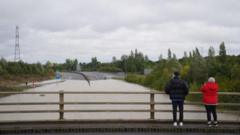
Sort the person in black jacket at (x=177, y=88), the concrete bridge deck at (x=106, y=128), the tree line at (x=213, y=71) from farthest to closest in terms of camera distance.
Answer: the tree line at (x=213, y=71) → the person in black jacket at (x=177, y=88) → the concrete bridge deck at (x=106, y=128)

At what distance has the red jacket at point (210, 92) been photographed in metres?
12.6

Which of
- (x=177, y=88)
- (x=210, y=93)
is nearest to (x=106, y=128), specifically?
(x=177, y=88)

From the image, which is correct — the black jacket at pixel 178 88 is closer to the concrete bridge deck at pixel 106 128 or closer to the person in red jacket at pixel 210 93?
the person in red jacket at pixel 210 93

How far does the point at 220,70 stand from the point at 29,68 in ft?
232

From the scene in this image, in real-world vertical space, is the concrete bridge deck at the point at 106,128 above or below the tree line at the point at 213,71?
below

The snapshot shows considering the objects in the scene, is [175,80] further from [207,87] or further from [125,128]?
[125,128]

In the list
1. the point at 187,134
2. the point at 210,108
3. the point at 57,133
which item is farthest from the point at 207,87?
the point at 57,133

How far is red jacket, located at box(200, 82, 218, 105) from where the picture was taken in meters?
12.6

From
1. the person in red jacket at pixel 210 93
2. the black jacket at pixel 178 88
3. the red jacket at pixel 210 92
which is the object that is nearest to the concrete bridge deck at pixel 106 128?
the person in red jacket at pixel 210 93

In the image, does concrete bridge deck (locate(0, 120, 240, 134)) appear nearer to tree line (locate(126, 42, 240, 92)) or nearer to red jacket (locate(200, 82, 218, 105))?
red jacket (locate(200, 82, 218, 105))

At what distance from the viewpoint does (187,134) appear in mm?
11953

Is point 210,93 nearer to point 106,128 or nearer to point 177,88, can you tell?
point 177,88

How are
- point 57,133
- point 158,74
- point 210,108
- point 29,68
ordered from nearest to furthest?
point 57,133, point 210,108, point 158,74, point 29,68

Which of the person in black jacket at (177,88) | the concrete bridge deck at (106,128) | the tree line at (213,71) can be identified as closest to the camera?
the concrete bridge deck at (106,128)
